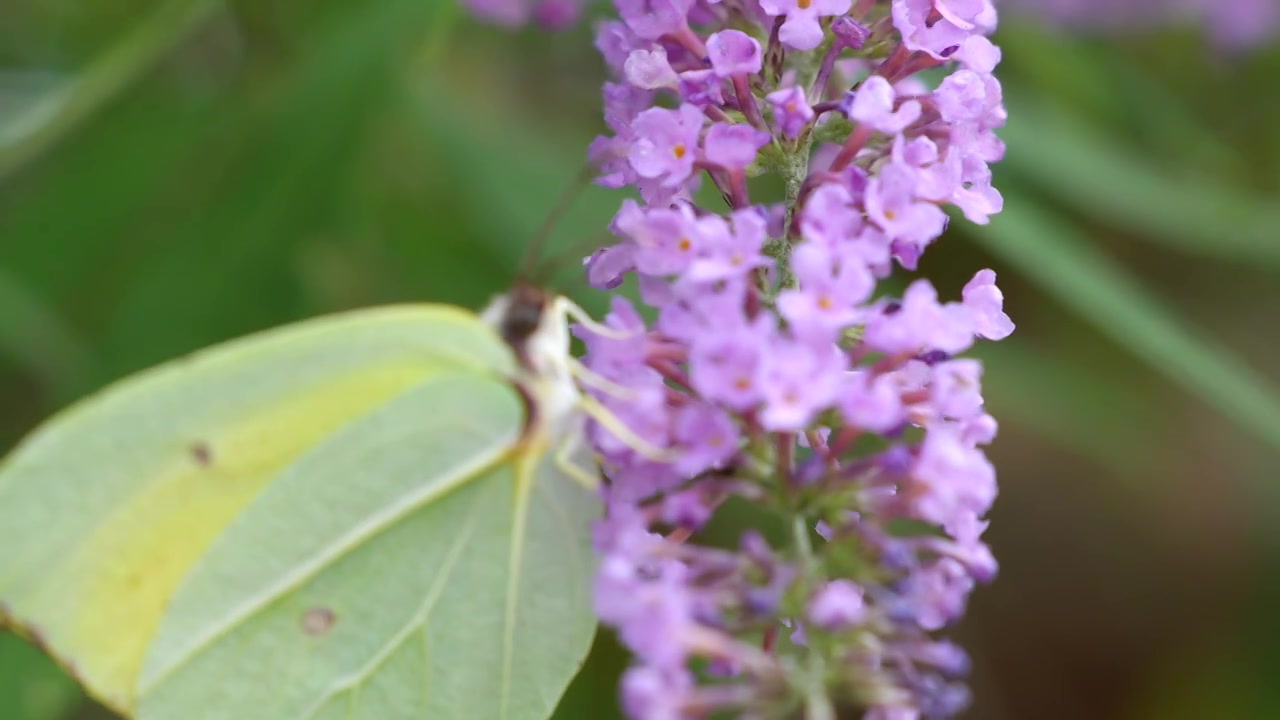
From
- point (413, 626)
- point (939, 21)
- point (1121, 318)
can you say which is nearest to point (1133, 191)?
point (1121, 318)

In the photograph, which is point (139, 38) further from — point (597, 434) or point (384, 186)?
point (597, 434)

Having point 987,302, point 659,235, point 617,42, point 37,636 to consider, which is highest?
point 617,42

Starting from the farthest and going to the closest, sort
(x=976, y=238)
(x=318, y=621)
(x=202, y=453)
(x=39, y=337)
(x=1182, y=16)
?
(x=1182, y=16) → (x=39, y=337) → (x=976, y=238) → (x=318, y=621) → (x=202, y=453)

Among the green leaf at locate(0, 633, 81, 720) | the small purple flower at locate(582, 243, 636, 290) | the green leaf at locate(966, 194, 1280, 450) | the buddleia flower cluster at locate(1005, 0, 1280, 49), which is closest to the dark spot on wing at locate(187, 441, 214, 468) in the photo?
the small purple flower at locate(582, 243, 636, 290)

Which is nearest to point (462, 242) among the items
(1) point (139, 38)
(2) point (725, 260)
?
(1) point (139, 38)

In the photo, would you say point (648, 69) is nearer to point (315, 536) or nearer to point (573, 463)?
point (573, 463)

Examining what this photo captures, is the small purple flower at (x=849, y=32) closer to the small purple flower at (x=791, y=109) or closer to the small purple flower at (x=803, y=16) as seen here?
the small purple flower at (x=803, y=16)
